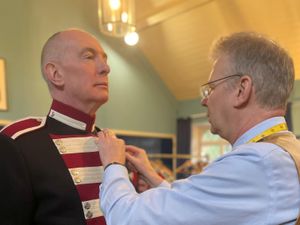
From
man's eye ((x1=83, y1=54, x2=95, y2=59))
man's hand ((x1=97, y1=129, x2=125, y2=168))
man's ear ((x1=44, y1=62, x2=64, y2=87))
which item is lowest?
man's hand ((x1=97, y1=129, x2=125, y2=168))

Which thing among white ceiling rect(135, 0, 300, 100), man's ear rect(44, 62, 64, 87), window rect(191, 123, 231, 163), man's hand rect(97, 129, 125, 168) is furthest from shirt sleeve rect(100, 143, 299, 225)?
window rect(191, 123, 231, 163)

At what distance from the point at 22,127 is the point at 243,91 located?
74cm

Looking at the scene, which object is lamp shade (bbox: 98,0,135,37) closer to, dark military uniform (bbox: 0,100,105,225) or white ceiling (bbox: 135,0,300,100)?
white ceiling (bbox: 135,0,300,100)

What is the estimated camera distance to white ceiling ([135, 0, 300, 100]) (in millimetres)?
4504

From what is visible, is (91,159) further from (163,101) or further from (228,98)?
(163,101)

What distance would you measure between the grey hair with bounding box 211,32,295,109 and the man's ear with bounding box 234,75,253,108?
0.04 ft

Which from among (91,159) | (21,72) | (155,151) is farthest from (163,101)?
(91,159)

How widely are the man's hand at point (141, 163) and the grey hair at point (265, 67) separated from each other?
60cm

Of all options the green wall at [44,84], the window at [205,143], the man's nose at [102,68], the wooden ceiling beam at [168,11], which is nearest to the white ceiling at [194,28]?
the wooden ceiling beam at [168,11]

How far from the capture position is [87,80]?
142 centimetres

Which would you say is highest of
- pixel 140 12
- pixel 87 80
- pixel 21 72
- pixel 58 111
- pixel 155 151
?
pixel 140 12

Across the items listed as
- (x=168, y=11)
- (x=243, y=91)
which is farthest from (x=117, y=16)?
(x=243, y=91)

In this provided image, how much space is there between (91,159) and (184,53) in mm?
4419

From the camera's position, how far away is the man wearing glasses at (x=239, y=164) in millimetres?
1005
